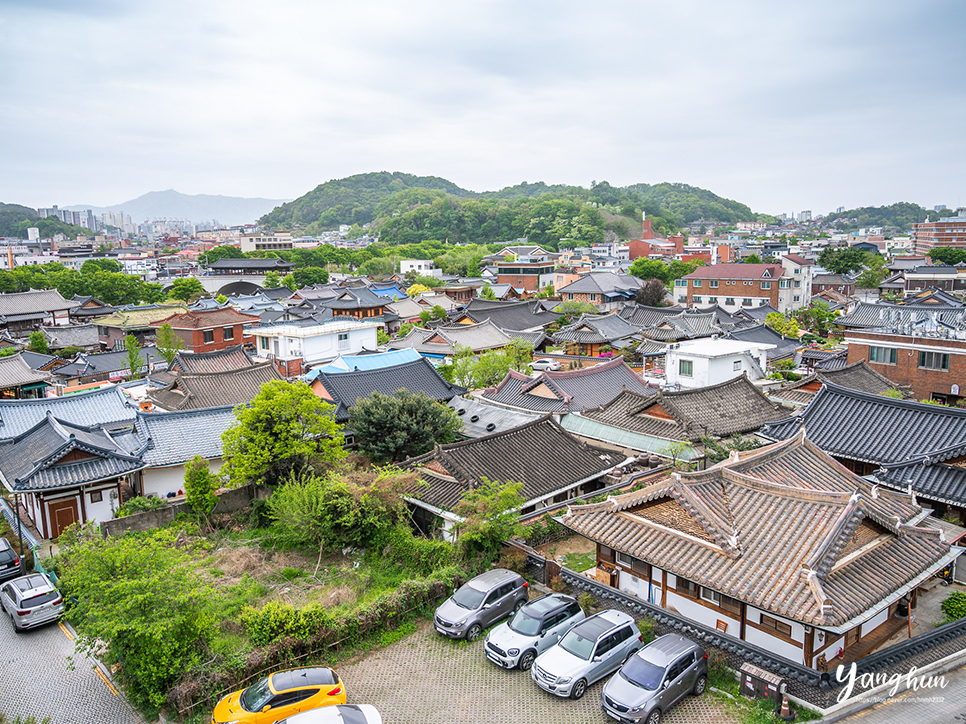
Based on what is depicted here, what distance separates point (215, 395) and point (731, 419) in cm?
2393

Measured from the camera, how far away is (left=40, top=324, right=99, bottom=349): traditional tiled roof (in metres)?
59.6

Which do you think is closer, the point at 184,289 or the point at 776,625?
the point at 776,625

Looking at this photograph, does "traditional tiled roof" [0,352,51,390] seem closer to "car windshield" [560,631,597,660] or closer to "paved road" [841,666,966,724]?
"car windshield" [560,631,597,660]

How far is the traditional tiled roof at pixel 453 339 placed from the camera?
2062 inches

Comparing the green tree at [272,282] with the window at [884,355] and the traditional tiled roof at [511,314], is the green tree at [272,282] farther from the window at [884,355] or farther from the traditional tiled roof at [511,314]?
the window at [884,355]

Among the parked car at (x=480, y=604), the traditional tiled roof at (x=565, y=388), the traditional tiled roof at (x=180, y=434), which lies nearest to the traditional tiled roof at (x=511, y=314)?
the traditional tiled roof at (x=565, y=388)

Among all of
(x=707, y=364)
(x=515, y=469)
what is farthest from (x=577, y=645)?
(x=707, y=364)

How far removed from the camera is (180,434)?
1025 inches

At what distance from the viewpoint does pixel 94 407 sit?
93.5 feet

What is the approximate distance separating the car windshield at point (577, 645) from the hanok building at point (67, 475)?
56.0 feet

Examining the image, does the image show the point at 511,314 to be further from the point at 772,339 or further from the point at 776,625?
the point at 776,625

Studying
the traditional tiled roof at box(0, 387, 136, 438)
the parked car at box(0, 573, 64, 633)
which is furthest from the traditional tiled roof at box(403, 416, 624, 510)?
the traditional tiled roof at box(0, 387, 136, 438)

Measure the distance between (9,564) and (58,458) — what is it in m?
3.70

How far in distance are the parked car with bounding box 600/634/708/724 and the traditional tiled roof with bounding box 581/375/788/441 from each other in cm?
1323
